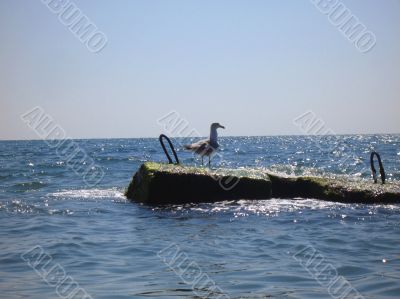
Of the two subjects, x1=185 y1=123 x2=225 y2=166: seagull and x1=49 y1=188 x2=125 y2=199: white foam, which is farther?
x1=185 y1=123 x2=225 y2=166: seagull

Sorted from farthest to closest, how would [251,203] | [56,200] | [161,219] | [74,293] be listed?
[56,200]
[251,203]
[161,219]
[74,293]

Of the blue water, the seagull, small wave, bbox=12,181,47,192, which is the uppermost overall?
the seagull

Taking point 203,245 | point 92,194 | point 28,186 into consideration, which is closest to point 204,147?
point 92,194

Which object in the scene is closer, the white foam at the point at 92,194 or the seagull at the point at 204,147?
the white foam at the point at 92,194

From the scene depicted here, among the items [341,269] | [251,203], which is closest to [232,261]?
[341,269]

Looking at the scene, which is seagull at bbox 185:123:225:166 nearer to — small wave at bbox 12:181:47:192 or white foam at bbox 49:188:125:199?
white foam at bbox 49:188:125:199

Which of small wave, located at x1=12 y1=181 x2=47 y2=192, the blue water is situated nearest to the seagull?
the blue water

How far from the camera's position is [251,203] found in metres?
12.9

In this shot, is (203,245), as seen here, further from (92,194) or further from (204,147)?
(92,194)

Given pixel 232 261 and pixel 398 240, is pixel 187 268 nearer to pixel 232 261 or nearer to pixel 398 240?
pixel 232 261

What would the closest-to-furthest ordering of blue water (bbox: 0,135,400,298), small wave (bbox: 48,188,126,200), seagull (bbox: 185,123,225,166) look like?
blue water (bbox: 0,135,400,298)
small wave (bbox: 48,188,126,200)
seagull (bbox: 185,123,225,166)

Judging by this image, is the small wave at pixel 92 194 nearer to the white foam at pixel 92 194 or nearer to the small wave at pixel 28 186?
the white foam at pixel 92 194

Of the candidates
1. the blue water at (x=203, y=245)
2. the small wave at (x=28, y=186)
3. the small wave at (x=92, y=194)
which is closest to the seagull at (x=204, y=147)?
the small wave at (x=92, y=194)

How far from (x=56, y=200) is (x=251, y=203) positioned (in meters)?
5.58
